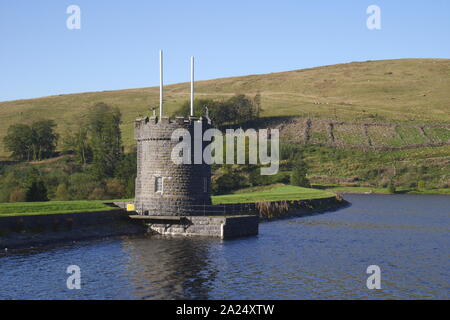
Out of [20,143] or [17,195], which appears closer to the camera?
[17,195]

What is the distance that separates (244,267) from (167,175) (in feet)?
44.8

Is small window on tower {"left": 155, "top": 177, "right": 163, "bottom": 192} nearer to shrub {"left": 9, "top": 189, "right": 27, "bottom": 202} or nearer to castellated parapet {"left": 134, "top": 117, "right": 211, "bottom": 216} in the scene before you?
castellated parapet {"left": 134, "top": 117, "right": 211, "bottom": 216}

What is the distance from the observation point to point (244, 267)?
3075 centimetres

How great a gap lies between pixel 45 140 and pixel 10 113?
52.8 m

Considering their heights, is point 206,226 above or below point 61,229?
below

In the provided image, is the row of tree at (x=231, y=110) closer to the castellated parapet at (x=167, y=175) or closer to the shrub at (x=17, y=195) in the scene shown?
the shrub at (x=17, y=195)

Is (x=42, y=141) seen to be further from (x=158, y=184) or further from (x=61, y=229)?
(x=61, y=229)

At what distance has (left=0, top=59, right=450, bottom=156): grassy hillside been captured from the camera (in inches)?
5635

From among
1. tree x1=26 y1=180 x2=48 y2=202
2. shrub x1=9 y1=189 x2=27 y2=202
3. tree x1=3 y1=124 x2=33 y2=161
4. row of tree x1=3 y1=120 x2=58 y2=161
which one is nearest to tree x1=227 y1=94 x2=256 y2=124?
A: row of tree x1=3 y1=120 x2=58 y2=161

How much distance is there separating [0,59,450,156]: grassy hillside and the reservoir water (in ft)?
277

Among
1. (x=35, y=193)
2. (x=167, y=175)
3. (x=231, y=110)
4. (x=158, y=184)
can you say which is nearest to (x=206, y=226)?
(x=167, y=175)

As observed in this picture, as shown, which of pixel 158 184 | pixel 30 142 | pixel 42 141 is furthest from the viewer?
pixel 42 141

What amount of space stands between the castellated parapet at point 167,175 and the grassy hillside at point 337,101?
78447 millimetres
